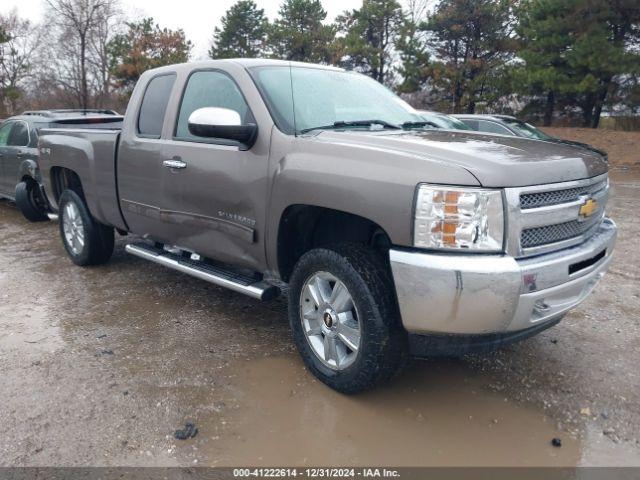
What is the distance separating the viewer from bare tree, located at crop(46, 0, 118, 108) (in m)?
36.4

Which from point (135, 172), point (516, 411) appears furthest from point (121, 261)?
point (516, 411)

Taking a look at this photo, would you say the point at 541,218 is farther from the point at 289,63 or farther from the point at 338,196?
the point at 289,63

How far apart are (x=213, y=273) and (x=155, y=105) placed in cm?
157

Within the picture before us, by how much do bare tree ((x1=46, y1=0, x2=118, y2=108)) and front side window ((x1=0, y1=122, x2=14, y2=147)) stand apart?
28.4 meters

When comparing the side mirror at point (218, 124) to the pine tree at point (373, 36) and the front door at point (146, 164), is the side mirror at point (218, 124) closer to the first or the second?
the front door at point (146, 164)

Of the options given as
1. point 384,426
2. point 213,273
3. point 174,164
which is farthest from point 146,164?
point 384,426

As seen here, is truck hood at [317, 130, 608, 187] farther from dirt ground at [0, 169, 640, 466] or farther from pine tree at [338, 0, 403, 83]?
pine tree at [338, 0, 403, 83]

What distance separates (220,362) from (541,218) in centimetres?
216

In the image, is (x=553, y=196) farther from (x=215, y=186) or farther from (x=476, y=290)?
(x=215, y=186)

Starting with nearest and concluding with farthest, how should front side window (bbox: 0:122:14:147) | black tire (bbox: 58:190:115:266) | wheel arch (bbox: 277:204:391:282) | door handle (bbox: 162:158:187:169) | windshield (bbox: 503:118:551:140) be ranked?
wheel arch (bbox: 277:204:391:282)
door handle (bbox: 162:158:187:169)
black tire (bbox: 58:190:115:266)
front side window (bbox: 0:122:14:147)
windshield (bbox: 503:118:551:140)

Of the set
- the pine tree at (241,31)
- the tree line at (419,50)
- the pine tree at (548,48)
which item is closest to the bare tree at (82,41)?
the tree line at (419,50)

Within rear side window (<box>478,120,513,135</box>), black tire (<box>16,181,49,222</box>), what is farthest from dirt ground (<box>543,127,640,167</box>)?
black tire (<box>16,181,49,222</box>)

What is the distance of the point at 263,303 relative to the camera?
15.3 ft

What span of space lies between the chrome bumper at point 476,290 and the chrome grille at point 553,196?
0.26 meters
